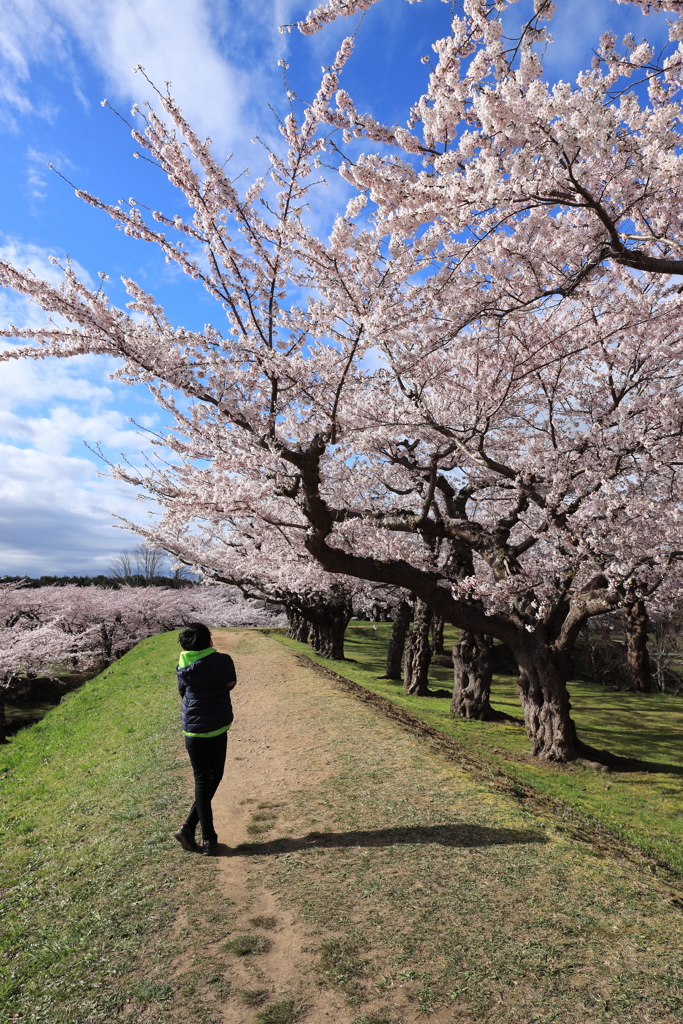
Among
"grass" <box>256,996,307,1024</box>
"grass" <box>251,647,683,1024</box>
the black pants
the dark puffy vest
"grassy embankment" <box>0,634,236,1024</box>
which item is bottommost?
"grassy embankment" <box>0,634,236,1024</box>

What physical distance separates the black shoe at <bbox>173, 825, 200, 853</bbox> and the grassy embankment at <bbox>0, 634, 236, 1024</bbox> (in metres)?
0.18

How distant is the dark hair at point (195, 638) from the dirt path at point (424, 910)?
227 centimetres

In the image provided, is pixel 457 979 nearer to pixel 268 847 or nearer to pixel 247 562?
pixel 268 847

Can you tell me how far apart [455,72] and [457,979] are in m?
7.71

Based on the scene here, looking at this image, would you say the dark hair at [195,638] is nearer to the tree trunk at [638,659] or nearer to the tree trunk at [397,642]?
the tree trunk at [397,642]

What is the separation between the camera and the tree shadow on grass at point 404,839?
572 cm

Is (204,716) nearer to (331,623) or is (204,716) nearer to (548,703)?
(548,703)

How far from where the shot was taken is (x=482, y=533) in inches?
451

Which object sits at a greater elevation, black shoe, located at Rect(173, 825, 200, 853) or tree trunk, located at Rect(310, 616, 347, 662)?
tree trunk, located at Rect(310, 616, 347, 662)

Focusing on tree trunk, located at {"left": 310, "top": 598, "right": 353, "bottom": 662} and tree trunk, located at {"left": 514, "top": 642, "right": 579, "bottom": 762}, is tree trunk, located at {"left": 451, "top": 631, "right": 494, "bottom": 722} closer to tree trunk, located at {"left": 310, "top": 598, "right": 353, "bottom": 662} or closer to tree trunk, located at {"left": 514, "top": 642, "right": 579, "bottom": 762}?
tree trunk, located at {"left": 514, "top": 642, "right": 579, "bottom": 762}

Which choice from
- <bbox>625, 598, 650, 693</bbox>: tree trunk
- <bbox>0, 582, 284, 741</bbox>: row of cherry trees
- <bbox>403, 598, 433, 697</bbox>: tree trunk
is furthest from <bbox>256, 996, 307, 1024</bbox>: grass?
<bbox>625, 598, 650, 693</bbox>: tree trunk

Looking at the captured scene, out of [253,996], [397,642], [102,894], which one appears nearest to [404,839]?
[253,996]

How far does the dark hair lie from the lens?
5613 millimetres

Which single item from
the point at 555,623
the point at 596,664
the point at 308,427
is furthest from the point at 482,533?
the point at 596,664
